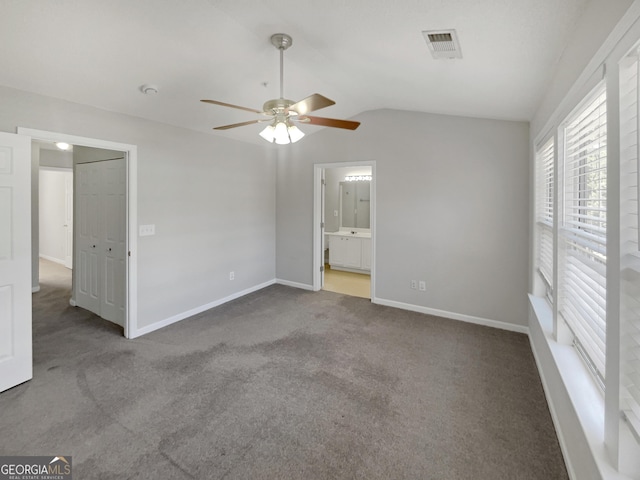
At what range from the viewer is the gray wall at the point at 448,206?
11.9ft

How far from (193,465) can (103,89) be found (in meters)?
3.10

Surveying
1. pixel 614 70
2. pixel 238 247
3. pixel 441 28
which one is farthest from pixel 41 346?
pixel 614 70

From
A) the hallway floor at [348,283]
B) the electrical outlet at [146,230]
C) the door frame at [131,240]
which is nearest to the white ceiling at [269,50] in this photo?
the door frame at [131,240]

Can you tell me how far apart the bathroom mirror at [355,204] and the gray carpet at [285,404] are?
3.64 m

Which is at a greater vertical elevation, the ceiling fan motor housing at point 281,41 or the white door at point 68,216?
the ceiling fan motor housing at point 281,41

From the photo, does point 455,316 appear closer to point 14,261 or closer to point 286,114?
point 286,114

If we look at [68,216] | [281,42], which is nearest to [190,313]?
[281,42]

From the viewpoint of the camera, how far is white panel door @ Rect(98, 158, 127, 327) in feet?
11.7

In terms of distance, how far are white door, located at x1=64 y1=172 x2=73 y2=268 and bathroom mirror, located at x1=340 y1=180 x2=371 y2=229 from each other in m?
6.10

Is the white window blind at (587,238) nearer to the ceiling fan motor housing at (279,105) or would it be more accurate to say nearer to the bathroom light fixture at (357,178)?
the ceiling fan motor housing at (279,105)

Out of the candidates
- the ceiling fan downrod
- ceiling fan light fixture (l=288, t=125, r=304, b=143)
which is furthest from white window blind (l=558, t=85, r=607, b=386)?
the ceiling fan downrod

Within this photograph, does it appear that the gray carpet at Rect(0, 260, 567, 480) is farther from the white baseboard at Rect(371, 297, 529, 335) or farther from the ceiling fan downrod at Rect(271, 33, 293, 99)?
the ceiling fan downrod at Rect(271, 33, 293, 99)

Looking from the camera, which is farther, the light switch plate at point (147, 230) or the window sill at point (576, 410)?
the light switch plate at point (147, 230)

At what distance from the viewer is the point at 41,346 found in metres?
3.20
